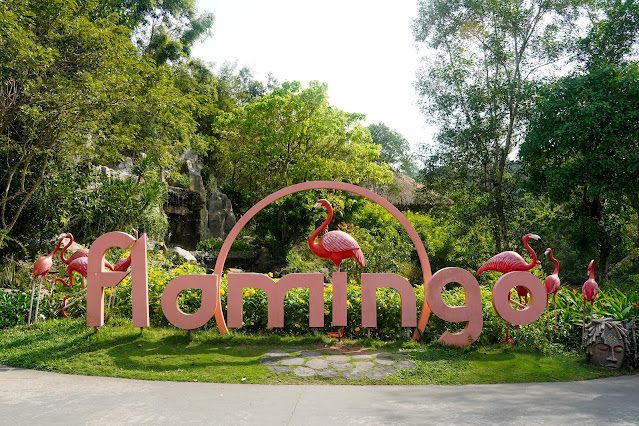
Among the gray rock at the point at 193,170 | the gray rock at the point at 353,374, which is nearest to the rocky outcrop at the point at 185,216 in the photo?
the gray rock at the point at 193,170

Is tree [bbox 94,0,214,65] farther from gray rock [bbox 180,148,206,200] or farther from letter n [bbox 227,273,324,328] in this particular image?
letter n [bbox 227,273,324,328]

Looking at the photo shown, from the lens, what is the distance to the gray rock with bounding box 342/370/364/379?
18.1ft

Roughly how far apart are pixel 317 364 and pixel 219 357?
133cm

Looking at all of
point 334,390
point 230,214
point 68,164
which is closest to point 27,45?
point 68,164

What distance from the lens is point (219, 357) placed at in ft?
20.3

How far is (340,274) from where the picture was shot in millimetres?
7008

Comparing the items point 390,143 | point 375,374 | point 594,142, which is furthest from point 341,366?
point 390,143

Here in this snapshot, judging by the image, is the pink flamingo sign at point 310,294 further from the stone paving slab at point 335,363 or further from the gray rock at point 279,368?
the gray rock at point 279,368

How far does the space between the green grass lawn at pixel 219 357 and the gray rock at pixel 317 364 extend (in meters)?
0.32

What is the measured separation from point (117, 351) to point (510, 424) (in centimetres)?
489

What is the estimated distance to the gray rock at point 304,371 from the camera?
5.57m

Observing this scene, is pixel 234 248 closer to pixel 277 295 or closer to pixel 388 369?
pixel 277 295

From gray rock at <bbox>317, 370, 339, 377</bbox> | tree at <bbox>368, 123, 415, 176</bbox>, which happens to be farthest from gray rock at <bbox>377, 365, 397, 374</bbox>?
tree at <bbox>368, 123, 415, 176</bbox>

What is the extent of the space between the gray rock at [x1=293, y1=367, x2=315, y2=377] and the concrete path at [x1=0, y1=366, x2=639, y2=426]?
0.44m
